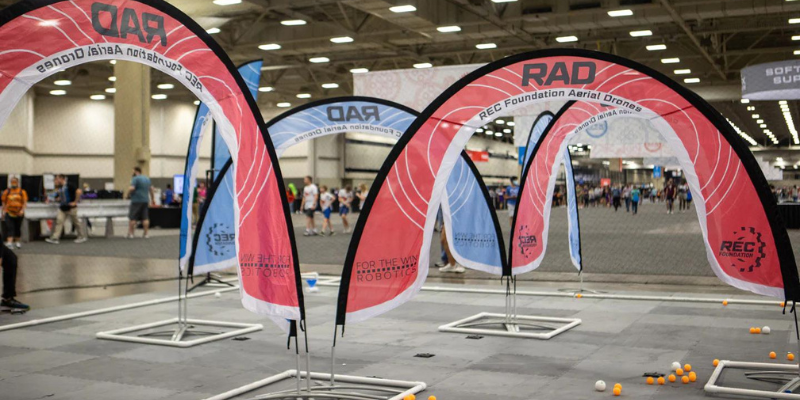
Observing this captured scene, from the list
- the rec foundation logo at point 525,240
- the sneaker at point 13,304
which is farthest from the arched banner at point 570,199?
the sneaker at point 13,304

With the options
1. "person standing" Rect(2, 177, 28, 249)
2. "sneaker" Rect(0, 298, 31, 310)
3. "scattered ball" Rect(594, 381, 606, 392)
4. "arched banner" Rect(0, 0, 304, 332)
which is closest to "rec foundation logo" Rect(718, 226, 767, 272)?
"scattered ball" Rect(594, 381, 606, 392)

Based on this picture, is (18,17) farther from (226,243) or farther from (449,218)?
(449,218)

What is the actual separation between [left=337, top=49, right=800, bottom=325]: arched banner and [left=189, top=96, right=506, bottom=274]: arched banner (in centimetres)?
213

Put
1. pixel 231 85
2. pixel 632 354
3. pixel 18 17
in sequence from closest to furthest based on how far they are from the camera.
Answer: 1. pixel 18 17
2. pixel 231 85
3. pixel 632 354

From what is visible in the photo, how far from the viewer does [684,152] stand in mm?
6824

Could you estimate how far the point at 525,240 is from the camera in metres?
9.41

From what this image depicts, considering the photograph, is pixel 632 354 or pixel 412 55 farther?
pixel 412 55

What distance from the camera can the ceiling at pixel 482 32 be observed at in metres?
22.5

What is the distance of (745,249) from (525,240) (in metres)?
3.28

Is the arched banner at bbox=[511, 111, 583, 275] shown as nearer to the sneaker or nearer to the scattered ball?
the scattered ball

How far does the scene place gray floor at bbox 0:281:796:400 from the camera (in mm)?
6359

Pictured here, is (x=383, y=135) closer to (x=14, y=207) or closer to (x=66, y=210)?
(x=14, y=207)

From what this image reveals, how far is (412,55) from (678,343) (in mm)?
23607

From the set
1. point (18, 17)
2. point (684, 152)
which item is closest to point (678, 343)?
point (684, 152)
